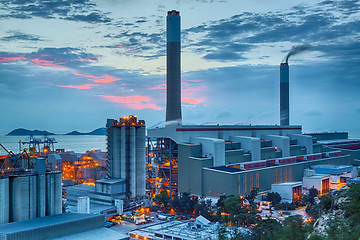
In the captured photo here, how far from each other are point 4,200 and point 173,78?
3980cm

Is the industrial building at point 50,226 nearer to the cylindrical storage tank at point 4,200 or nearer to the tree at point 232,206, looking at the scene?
the cylindrical storage tank at point 4,200

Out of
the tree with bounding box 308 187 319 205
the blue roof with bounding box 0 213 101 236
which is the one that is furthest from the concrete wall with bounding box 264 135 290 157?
the blue roof with bounding box 0 213 101 236

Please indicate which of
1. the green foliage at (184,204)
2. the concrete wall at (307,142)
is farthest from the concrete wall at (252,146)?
the concrete wall at (307,142)

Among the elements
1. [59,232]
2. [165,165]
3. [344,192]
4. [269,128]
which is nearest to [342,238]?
[344,192]

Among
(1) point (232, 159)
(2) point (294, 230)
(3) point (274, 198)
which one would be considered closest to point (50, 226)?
(2) point (294, 230)

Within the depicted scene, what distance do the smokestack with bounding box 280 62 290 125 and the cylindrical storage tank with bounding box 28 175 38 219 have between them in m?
72.6

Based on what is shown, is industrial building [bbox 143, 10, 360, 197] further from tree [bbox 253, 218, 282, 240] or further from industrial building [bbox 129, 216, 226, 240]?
tree [bbox 253, 218, 282, 240]

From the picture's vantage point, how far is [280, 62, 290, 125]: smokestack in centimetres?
9212

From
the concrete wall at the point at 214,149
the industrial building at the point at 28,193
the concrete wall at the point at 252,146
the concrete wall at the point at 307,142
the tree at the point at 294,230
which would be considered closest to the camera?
the tree at the point at 294,230

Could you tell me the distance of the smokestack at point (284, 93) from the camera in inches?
3627

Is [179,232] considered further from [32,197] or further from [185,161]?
[185,161]

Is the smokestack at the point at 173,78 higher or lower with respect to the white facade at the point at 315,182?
higher

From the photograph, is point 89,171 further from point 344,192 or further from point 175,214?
point 344,192

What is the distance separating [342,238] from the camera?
16172mm
